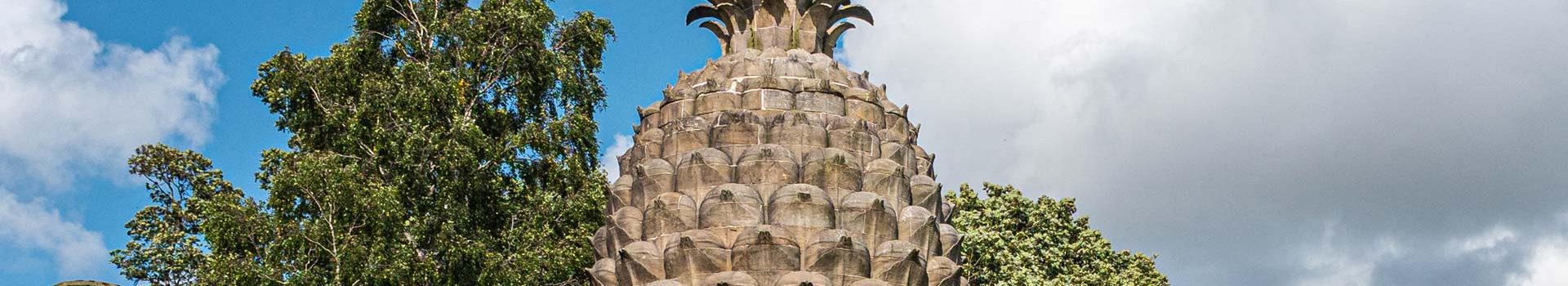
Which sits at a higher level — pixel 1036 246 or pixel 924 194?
pixel 1036 246

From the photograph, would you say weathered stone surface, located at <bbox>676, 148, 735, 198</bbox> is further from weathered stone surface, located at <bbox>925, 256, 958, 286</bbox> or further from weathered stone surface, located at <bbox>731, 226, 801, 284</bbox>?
weathered stone surface, located at <bbox>925, 256, 958, 286</bbox>

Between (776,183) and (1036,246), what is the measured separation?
51.8 ft

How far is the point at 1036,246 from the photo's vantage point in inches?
1147

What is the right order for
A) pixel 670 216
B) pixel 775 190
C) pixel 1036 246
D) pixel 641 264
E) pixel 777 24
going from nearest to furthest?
pixel 641 264, pixel 670 216, pixel 775 190, pixel 777 24, pixel 1036 246

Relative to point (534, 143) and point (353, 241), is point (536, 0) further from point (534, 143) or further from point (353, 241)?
point (353, 241)

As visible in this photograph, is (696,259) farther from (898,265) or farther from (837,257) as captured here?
(898,265)

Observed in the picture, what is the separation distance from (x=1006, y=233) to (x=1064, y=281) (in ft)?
5.81

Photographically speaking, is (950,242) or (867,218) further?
(950,242)

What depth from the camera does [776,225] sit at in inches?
531

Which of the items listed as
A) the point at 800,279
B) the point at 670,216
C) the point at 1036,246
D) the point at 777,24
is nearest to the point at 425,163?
the point at 777,24

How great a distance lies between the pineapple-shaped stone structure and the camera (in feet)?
43.8

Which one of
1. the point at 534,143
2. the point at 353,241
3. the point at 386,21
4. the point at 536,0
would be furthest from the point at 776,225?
the point at 386,21

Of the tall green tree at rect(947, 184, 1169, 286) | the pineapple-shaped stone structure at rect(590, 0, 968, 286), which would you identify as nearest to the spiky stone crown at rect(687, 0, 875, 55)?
the pineapple-shaped stone structure at rect(590, 0, 968, 286)

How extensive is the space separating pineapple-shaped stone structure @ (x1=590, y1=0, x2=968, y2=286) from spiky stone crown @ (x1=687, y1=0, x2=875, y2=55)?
18 millimetres
